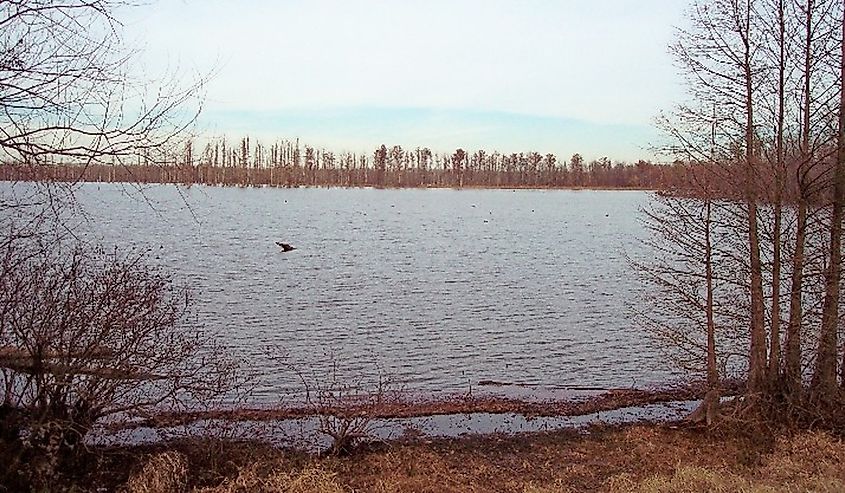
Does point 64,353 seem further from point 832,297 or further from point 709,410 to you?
point 832,297

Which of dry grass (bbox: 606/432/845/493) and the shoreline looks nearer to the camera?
dry grass (bbox: 606/432/845/493)

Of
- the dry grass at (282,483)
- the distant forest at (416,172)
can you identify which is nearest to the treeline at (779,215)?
the dry grass at (282,483)

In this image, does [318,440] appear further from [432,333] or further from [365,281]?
[365,281]

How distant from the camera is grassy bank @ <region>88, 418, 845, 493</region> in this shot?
864 cm

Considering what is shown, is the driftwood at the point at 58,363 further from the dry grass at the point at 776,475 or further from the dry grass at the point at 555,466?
the dry grass at the point at 776,475

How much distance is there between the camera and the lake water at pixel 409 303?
16172 mm

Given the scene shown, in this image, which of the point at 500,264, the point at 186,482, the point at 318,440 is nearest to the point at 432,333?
the point at 318,440

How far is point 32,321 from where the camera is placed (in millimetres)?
8727

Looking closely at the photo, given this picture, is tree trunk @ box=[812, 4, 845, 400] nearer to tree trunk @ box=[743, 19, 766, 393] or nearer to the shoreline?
tree trunk @ box=[743, 19, 766, 393]

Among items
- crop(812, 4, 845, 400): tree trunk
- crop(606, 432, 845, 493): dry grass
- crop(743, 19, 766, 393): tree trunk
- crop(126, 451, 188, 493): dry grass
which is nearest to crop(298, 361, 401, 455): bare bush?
crop(126, 451, 188, 493): dry grass

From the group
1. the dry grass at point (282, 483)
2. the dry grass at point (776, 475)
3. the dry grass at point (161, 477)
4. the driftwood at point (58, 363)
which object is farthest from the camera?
the driftwood at point (58, 363)

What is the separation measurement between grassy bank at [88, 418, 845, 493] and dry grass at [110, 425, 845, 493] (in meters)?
0.01

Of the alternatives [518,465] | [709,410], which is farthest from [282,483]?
[709,410]

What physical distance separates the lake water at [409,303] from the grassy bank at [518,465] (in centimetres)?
354
